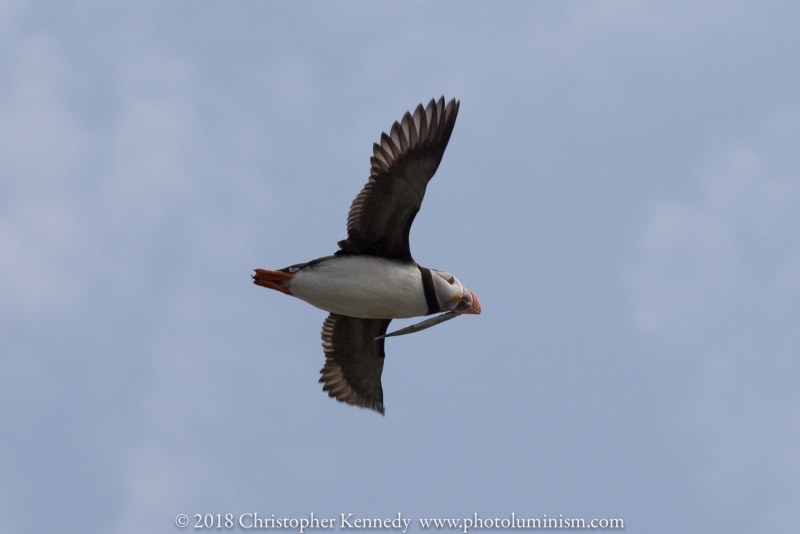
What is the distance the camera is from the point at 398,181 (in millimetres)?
13641

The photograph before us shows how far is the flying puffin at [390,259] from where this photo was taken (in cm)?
1348

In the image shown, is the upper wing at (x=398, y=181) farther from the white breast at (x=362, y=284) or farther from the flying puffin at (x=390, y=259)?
the white breast at (x=362, y=284)

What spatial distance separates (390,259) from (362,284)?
508 millimetres

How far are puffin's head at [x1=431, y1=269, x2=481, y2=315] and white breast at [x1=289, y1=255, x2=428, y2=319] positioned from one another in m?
0.22

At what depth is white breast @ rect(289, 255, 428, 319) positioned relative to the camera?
13.8m

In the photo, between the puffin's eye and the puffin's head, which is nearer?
the puffin's head

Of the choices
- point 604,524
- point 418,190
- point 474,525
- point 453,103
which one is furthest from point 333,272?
point 604,524

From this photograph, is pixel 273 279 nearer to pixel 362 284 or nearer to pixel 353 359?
pixel 362 284

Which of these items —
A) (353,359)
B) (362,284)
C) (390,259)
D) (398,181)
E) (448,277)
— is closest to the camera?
(398,181)

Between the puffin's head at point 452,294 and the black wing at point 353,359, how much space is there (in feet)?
4.32

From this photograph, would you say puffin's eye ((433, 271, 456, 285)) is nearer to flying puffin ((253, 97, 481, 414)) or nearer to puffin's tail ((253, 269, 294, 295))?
flying puffin ((253, 97, 481, 414))

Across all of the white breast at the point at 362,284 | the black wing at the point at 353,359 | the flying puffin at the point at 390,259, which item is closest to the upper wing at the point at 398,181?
the flying puffin at the point at 390,259

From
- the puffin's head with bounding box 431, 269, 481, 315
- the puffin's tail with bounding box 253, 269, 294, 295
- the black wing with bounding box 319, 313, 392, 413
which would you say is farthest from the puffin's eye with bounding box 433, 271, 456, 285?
the puffin's tail with bounding box 253, 269, 294, 295

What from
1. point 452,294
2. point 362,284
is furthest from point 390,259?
point 452,294
